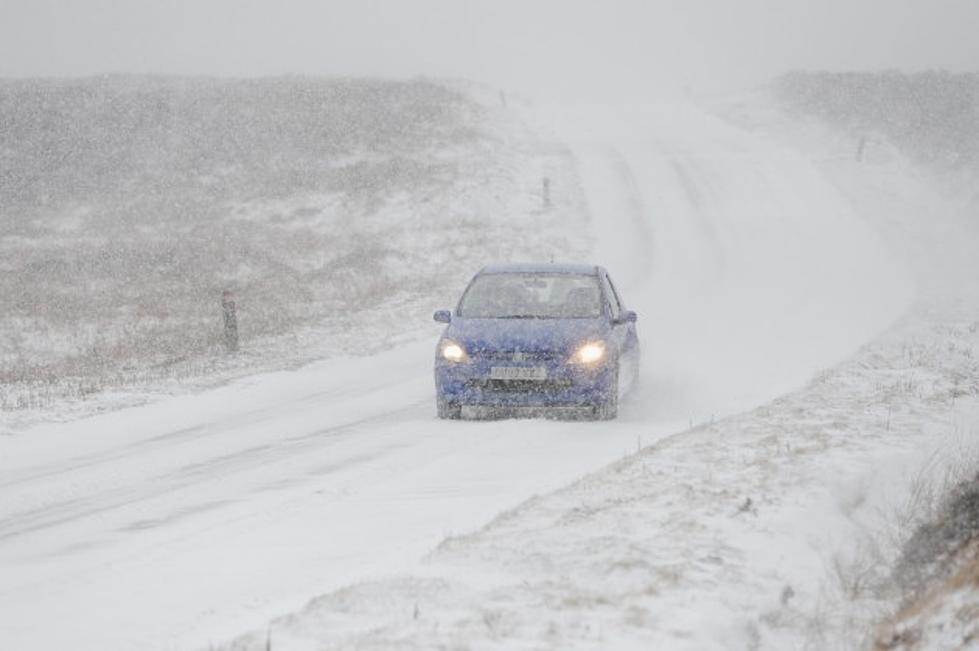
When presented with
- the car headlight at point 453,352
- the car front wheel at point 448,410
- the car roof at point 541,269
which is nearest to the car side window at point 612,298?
the car roof at point 541,269

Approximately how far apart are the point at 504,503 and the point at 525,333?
351 centimetres

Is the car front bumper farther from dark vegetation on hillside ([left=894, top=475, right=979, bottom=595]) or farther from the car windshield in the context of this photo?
dark vegetation on hillside ([left=894, top=475, right=979, bottom=595])

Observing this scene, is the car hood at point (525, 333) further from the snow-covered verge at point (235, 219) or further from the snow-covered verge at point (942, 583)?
the snow-covered verge at point (942, 583)

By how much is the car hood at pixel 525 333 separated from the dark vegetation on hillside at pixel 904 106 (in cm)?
2864

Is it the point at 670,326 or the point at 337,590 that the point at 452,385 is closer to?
the point at 337,590

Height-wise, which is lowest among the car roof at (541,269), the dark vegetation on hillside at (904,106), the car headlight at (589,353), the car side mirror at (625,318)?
the car headlight at (589,353)

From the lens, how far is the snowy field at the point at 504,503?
15.3ft

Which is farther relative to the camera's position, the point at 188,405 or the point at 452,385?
the point at 188,405

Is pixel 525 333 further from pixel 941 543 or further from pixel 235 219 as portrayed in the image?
pixel 235 219

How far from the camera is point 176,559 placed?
6113 mm

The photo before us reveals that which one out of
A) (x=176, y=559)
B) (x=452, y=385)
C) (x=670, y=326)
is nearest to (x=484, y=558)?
(x=176, y=559)

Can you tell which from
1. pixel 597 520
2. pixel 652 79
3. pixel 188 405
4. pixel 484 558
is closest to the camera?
pixel 484 558

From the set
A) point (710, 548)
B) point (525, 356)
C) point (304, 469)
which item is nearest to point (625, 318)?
point (525, 356)

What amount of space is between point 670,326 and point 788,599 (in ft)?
42.3
